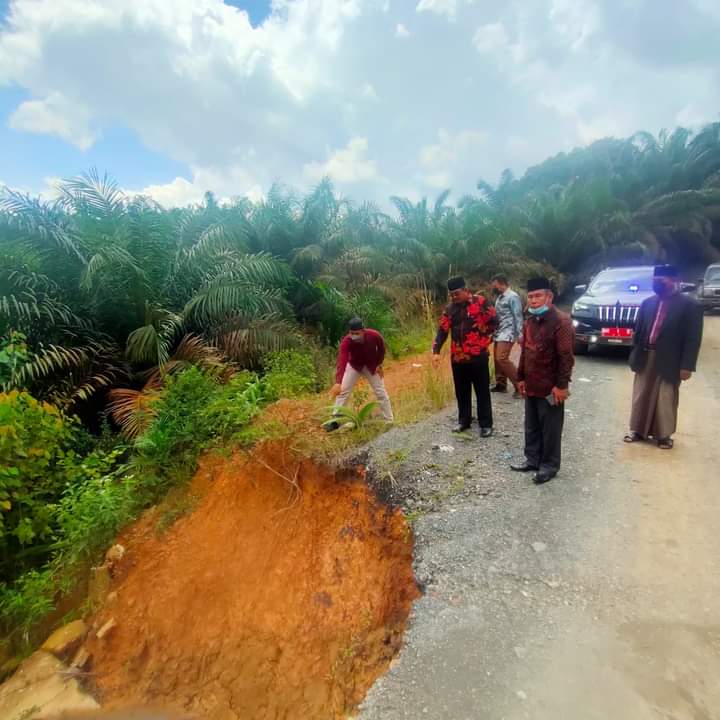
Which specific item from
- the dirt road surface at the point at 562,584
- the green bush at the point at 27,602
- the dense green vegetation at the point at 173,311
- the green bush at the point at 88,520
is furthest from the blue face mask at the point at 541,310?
the green bush at the point at 27,602

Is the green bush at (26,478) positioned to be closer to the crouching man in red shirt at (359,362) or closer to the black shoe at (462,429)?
the crouching man in red shirt at (359,362)

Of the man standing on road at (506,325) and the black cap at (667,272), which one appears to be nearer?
the black cap at (667,272)

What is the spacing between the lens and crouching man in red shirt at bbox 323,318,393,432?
526 centimetres

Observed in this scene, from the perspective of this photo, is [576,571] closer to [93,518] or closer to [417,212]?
[93,518]

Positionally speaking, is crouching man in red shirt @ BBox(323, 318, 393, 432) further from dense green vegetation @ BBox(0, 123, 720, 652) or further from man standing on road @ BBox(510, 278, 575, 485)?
man standing on road @ BBox(510, 278, 575, 485)

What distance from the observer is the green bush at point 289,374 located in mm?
7055

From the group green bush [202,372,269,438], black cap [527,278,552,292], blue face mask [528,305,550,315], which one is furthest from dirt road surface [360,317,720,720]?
green bush [202,372,269,438]

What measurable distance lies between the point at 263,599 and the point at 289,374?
402 centimetres

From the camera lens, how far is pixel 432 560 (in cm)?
330

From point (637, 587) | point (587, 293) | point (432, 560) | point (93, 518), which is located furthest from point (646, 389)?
point (93, 518)

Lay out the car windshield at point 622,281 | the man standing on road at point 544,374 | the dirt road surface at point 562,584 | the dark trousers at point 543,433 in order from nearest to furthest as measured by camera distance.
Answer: the dirt road surface at point 562,584, the man standing on road at point 544,374, the dark trousers at point 543,433, the car windshield at point 622,281

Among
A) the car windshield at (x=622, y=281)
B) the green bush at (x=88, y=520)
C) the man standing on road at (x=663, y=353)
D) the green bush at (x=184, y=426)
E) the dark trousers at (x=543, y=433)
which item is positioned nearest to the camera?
the dark trousers at (x=543, y=433)

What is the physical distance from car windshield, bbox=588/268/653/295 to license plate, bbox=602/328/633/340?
939 millimetres

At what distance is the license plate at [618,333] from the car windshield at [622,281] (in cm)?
94
